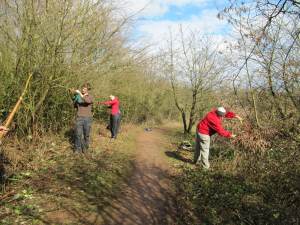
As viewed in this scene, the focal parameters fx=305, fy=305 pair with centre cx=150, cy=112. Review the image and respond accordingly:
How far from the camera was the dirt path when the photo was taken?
509 centimetres

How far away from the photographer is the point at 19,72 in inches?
304

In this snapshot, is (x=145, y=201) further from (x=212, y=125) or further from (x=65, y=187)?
(x=212, y=125)

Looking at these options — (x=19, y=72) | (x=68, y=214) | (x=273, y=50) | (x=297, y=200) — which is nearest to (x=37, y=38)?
(x=19, y=72)

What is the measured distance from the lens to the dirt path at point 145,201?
5.09 meters

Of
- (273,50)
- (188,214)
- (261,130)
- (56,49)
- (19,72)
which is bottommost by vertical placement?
(188,214)

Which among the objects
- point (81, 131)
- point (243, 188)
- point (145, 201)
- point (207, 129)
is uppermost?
point (207, 129)

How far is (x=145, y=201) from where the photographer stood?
5.95 meters

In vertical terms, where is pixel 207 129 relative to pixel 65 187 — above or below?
above

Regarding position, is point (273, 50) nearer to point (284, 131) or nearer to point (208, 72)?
point (284, 131)

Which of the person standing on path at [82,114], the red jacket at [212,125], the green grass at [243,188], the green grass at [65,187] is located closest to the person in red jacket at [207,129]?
the red jacket at [212,125]

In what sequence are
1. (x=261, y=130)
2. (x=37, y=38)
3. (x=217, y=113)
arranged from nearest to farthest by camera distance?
(x=37, y=38), (x=261, y=130), (x=217, y=113)

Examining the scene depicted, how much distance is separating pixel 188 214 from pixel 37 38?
5339 mm

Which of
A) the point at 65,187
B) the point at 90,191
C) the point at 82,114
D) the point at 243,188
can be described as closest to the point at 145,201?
the point at 90,191

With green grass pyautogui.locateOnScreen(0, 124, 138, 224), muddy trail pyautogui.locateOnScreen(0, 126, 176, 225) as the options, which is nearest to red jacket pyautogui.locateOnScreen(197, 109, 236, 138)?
muddy trail pyautogui.locateOnScreen(0, 126, 176, 225)
